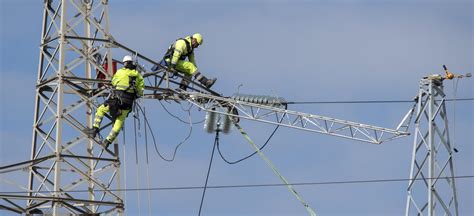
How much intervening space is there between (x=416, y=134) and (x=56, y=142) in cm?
915

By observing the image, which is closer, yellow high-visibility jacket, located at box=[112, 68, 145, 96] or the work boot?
yellow high-visibility jacket, located at box=[112, 68, 145, 96]

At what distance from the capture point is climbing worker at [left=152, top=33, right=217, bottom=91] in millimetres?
58844

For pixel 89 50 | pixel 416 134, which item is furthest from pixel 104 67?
pixel 416 134

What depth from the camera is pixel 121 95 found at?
5647 centimetres

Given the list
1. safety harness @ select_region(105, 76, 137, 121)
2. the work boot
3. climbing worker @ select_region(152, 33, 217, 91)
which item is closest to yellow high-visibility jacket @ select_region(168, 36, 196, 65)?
climbing worker @ select_region(152, 33, 217, 91)

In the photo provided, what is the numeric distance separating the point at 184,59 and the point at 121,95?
3322mm

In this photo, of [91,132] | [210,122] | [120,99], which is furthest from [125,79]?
[210,122]

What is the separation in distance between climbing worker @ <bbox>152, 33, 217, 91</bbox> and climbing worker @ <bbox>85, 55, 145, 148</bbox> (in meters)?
2.11

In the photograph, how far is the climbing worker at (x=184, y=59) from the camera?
58.8 meters

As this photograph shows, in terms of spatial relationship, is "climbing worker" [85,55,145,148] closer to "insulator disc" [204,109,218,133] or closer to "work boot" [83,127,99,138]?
"work boot" [83,127,99,138]

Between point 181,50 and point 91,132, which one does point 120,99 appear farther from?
point 181,50

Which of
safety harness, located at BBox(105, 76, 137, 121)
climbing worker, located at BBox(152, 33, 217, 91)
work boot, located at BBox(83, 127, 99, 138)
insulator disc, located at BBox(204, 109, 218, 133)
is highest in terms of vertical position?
climbing worker, located at BBox(152, 33, 217, 91)

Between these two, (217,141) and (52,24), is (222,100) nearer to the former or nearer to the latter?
(217,141)

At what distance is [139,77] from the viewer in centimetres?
5675
